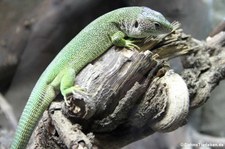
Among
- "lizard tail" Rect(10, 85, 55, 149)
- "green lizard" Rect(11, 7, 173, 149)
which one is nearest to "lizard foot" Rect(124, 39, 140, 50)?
"green lizard" Rect(11, 7, 173, 149)

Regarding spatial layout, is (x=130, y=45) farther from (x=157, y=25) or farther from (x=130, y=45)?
(x=157, y=25)

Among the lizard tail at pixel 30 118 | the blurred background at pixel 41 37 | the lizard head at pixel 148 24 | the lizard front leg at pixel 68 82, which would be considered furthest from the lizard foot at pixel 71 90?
the blurred background at pixel 41 37

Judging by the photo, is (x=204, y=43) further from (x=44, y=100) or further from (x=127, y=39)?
(x=44, y=100)

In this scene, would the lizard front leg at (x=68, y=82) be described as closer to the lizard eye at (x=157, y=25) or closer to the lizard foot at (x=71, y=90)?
the lizard foot at (x=71, y=90)

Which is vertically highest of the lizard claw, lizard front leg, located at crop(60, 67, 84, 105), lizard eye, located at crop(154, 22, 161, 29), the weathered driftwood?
lizard eye, located at crop(154, 22, 161, 29)

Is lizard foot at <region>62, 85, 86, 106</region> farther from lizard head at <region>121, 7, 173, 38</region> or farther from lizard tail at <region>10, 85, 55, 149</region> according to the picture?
lizard head at <region>121, 7, 173, 38</region>

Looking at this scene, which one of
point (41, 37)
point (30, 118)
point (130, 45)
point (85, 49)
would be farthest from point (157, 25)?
point (41, 37)

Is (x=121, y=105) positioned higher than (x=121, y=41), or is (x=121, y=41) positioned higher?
(x=121, y=41)
